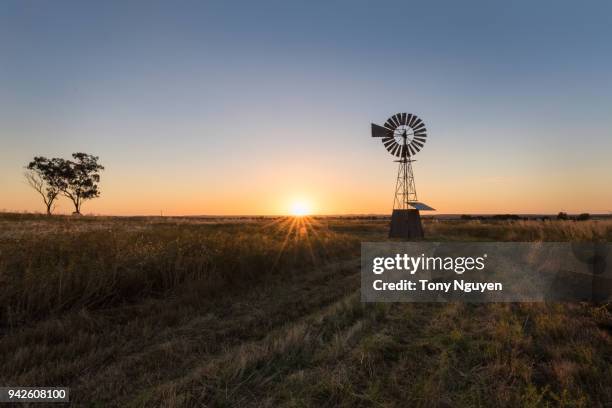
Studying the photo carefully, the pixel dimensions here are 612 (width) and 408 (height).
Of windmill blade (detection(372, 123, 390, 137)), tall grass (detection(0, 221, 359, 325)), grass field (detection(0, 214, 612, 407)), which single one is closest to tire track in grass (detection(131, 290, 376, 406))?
grass field (detection(0, 214, 612, 407))

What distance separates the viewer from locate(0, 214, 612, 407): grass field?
3219mm

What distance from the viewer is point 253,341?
4844 mm

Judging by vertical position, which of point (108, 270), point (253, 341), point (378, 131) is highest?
point (378, 131)

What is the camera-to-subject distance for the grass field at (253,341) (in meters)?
3.22

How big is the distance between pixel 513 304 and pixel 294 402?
593 cm

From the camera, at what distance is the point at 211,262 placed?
8484 mm

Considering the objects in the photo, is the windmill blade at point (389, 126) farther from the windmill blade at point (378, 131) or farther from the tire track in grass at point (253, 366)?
the tire track in grass at point (253, 366)

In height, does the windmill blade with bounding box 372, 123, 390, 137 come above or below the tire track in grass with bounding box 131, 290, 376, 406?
above

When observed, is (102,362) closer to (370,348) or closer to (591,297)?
(370,348)

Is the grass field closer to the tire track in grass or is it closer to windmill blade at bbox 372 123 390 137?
the tire track in grass

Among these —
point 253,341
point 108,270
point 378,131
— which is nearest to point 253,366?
point 253,341

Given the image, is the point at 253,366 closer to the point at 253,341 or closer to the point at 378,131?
the point at 253,341

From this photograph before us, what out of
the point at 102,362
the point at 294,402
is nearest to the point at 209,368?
the point at 294,402

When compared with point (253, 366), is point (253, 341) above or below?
below
